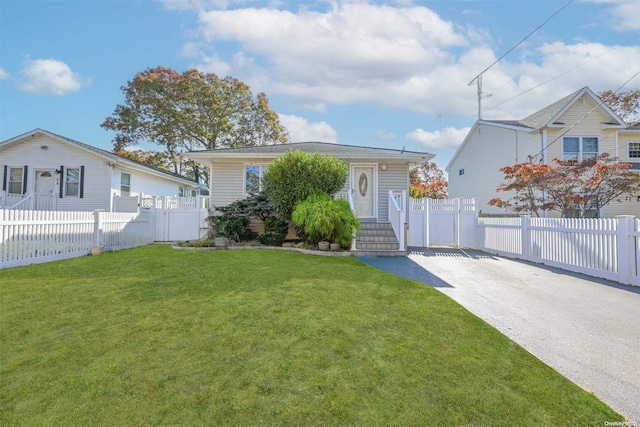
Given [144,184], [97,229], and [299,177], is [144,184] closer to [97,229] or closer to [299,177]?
[97,229]

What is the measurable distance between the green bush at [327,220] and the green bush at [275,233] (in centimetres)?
112

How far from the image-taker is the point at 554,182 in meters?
12.6

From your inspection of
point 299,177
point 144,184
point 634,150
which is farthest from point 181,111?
point 634,150

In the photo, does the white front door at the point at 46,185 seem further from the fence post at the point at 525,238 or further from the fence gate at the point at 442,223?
the fence post at the point at 525,238

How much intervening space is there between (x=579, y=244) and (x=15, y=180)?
21.3 metres

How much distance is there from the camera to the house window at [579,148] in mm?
15406

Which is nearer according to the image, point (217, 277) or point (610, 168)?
point (217, 277)

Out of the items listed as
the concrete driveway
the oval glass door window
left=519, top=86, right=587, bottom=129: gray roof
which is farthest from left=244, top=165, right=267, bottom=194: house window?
left=519, top=86, right=587, bottom=129: gray roof

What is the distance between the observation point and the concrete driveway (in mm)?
2512

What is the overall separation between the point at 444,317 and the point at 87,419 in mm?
3327

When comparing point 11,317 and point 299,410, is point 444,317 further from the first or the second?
point 11,317

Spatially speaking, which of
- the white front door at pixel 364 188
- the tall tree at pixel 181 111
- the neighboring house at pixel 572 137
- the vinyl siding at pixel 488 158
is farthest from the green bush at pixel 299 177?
the tall tree at pixel 181 111

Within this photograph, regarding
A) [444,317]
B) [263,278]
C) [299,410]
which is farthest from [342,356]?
[263,278]

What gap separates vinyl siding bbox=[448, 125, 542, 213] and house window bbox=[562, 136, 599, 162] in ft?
4.23
